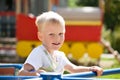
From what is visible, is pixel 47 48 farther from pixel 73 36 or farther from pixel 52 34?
pixel 73 36

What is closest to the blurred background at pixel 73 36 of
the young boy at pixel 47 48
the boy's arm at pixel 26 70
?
the young boy at pixel 47 48

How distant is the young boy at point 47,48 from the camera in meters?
2.00

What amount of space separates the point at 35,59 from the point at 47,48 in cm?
14

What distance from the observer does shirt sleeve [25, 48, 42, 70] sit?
2020 millimetres

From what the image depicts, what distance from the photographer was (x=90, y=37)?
24.6 ft

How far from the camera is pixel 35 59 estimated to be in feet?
6.75

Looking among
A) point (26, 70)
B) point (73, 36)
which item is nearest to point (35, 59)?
point (26, 70)

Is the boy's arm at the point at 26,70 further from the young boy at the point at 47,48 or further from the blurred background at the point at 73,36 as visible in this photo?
the blurred background at the point at 73,36

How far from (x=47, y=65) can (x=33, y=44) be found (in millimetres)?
5365

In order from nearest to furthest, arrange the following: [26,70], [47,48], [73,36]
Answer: [26,70], [47,48], [73,36]

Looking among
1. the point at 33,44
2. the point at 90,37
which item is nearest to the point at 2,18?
the point at 33,44

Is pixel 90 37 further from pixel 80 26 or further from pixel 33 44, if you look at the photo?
pixel 33 44

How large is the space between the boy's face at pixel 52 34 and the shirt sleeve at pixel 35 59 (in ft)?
0.25

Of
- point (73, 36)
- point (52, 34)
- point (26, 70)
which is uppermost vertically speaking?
point (52, 34)
